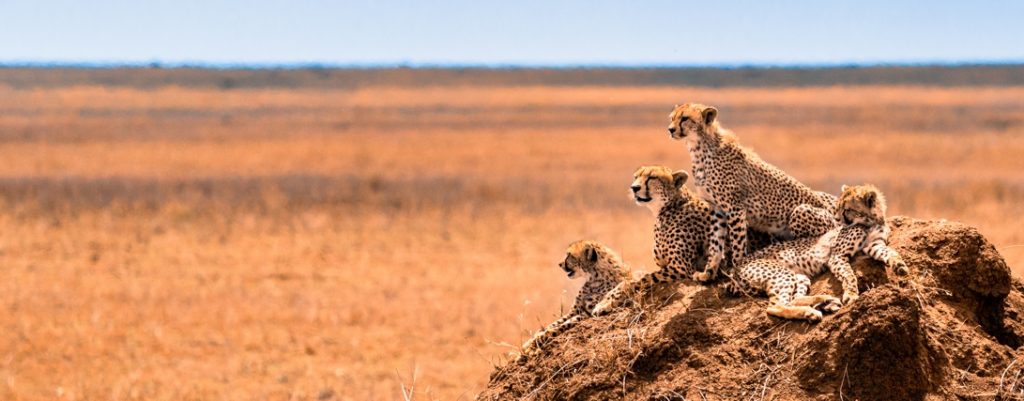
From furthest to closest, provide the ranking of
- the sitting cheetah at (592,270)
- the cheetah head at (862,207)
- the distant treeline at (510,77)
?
the distant treeline at (510,77)
the sitting cheetah at (592,270)
the cheetah head at (862,207)

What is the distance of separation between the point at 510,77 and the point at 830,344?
284ft

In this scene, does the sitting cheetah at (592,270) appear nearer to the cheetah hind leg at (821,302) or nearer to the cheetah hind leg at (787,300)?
the cheetah hind leg at (787,300)

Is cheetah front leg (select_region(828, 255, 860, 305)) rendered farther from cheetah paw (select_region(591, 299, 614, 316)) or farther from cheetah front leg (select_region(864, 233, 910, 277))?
cheetah paw (select_region(591, 299, 614, 316))

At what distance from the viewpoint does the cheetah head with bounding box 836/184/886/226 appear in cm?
496

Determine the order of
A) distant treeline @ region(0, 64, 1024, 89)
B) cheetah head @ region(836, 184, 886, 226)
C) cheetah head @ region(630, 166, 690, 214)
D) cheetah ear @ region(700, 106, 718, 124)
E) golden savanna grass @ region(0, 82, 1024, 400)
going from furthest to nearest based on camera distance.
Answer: distant treeline @ region(0, 64, 1024, 89) < golden savanna grass @ region(0, 82, 1024, 400) < cheetah ear @ region(700, 106, 718, 124) < cheetah head @ region(630, 166, 690, 214) < cheetah head @ region(836, 184, 886, 226)

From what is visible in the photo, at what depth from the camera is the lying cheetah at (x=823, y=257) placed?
15.8 feet

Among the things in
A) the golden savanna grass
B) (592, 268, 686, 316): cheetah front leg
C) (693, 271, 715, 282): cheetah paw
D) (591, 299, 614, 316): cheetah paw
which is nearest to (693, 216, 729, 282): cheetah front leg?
(693, 271, 715, 282): cheetah paw

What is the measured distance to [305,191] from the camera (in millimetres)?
→ 27562

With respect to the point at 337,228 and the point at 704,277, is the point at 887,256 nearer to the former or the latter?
the point at 704,277

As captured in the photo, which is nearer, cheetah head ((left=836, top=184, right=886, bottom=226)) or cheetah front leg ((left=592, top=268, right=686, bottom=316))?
cheetah head ((left=836, top=184, right=886, bottom=226))

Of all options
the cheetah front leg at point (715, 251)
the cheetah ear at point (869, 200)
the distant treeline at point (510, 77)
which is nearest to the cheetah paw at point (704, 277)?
the cheetah front leg at point (715, 251)

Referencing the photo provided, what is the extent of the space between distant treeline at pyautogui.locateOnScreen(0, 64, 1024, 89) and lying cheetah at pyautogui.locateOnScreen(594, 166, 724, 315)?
75406mm

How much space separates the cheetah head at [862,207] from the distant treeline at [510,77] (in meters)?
76.0

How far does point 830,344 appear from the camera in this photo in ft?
15.0
